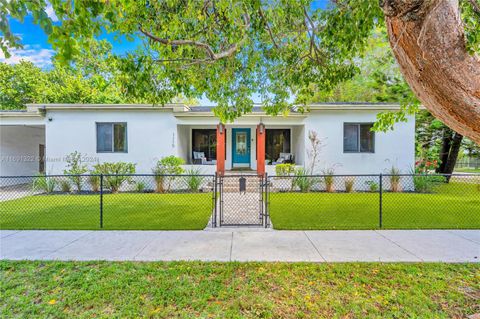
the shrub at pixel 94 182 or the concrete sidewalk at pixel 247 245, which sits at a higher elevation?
the shrub at pixel 94 182

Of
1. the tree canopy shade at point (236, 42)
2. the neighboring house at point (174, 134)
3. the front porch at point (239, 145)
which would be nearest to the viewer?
the tree canopy shade at point (236, 42)

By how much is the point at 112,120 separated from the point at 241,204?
7.30 meters

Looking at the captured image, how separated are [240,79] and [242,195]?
4414 millimetres

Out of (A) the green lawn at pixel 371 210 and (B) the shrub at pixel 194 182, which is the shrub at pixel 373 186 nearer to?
(A) the green lawn at pixel 371 210

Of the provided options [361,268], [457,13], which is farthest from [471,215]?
[457,13]

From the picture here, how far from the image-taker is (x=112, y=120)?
1152 centimetres

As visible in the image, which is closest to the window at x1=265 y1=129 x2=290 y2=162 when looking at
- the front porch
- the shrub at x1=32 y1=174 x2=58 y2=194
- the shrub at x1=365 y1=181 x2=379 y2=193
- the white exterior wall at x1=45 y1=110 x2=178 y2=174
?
the front porch

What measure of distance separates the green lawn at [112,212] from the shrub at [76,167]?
1.16 m

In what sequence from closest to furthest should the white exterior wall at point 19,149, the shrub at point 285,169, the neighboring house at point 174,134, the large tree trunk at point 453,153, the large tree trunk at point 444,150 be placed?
the shrub at point 285,169 < the neighboring house at point 174,134 < the white exterior wall at point 19,149 < the large tree trunk at point 453,153 < the large tree trunk at point 444,150

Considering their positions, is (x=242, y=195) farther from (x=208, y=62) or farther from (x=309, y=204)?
(x=208, y=62)

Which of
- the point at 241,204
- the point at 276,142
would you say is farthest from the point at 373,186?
the point at 241,204

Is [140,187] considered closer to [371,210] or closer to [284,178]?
[284,178]

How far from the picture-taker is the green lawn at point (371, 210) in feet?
20.7

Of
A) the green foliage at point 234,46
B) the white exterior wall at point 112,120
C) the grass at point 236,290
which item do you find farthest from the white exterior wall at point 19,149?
the grass at point 236,290
